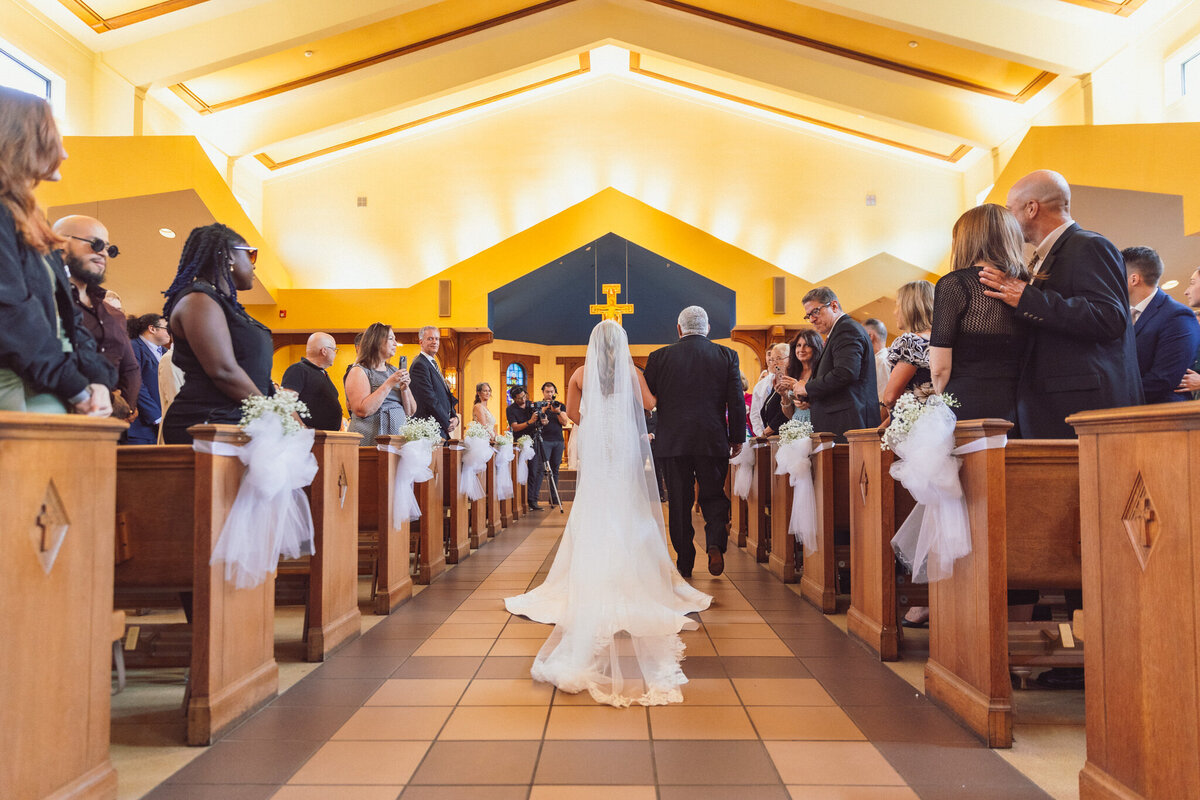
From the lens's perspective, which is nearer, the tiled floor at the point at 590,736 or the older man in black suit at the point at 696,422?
the tiled floor at the point at 590,736

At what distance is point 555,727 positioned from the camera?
275 cm

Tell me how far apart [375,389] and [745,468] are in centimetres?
290

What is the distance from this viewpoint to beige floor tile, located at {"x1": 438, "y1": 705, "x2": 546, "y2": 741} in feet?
8.77

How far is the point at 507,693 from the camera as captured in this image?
3125 mm

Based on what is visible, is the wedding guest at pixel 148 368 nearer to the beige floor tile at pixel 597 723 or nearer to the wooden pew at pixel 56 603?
the wooden pew at pixel 56 603

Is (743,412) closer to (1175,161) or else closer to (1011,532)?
(1011,532)

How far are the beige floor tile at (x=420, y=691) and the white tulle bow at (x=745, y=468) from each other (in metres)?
3.68

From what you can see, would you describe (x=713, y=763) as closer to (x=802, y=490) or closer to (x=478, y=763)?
(x=478, y=763)

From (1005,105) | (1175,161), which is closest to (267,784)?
(1175,161)

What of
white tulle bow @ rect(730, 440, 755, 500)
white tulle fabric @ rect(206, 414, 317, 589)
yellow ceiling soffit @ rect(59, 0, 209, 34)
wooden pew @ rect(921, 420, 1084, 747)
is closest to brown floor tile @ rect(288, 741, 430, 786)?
white tulle fabric @ rect(206, 414, 317, 589)

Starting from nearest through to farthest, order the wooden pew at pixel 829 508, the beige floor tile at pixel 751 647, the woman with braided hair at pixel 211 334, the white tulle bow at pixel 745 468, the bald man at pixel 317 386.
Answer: the woman with braided hair at pixel 211 334 < the beige floor tile at pixel 751 647 < the wooden pew at pixel 829 508 < the bald man at pixel 317 386 < the white tulle bow at pixel 745 468

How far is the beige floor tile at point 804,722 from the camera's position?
267 centimetres

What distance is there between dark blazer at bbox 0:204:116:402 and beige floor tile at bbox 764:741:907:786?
7.20 feet

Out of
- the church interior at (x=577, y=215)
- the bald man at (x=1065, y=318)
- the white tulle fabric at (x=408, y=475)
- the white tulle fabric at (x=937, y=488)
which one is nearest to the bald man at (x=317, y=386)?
the white tulle fabric at (x=408, y=475)
